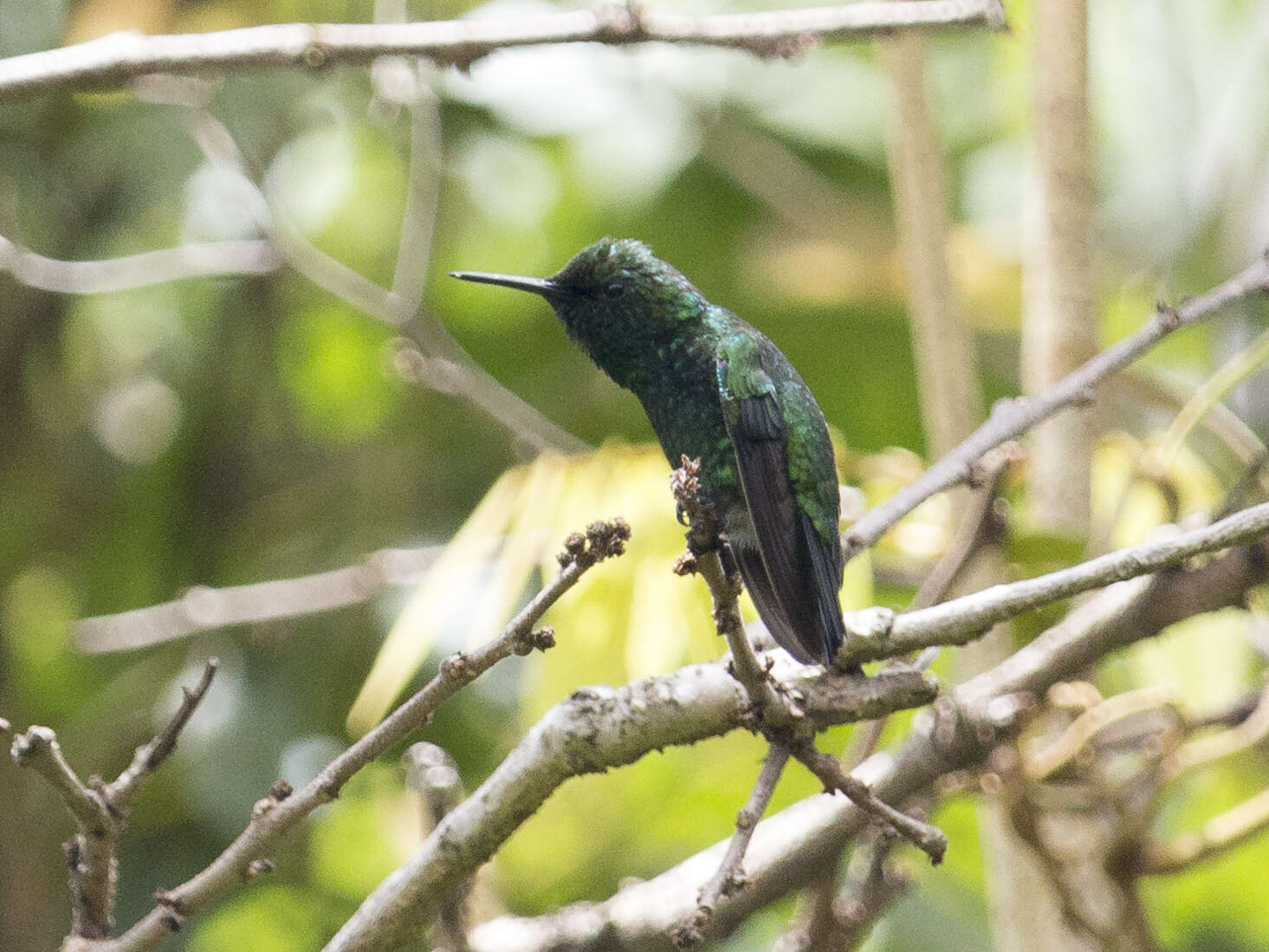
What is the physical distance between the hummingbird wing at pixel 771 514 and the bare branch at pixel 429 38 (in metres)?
0.56

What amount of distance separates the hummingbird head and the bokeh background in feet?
2.53

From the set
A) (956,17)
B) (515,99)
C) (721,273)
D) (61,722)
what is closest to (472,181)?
(515,99)

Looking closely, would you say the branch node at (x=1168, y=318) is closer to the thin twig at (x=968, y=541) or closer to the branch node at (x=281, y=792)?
the thin twig at (x=968, y=541)

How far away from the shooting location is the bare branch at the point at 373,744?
1419 millimetres

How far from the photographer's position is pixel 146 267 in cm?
395

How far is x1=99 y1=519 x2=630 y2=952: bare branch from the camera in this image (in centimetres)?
142

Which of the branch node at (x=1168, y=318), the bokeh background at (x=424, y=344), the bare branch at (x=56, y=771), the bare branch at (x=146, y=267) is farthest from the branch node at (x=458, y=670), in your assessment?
the bare branch at (x=146, y=267)

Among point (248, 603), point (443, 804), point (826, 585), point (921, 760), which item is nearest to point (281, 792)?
point (443, 804)

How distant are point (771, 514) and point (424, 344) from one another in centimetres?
168

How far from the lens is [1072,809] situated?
2777mm

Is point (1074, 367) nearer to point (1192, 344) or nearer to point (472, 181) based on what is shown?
point (1192, 344)

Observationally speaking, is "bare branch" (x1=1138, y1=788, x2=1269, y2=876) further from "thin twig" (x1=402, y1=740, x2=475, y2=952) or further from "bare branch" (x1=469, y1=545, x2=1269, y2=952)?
"thin twig" (x1=402, y1=740, x2=475, y2=952)

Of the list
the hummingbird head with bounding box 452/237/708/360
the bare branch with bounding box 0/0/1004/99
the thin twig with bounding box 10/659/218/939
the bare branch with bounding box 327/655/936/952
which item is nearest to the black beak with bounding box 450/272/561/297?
the hummingbird head with bounding box 452/237/708/360

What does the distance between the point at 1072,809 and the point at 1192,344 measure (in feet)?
9.07
